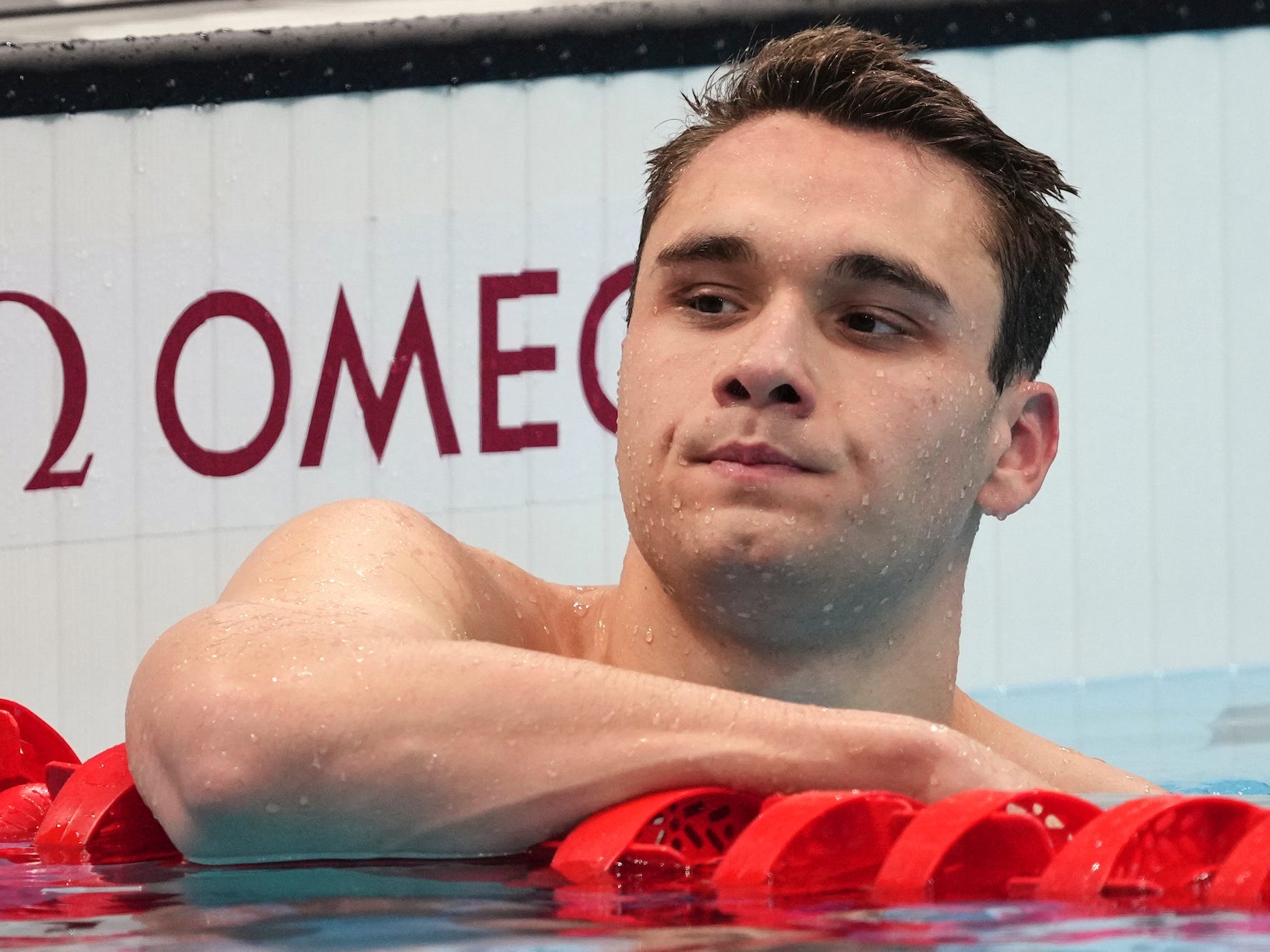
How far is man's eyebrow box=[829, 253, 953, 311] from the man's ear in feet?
0.83

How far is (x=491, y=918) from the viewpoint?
1391 millimetres

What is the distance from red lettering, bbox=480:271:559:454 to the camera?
4.89 metres

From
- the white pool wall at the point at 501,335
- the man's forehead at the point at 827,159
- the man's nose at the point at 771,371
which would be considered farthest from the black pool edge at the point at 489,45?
the man's nose at the point at 771,371

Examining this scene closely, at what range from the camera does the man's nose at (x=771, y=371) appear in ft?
6.22

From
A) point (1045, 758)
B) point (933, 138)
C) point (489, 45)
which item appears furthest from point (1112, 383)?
point (933, 138)

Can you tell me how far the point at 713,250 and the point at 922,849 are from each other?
2.93 ft

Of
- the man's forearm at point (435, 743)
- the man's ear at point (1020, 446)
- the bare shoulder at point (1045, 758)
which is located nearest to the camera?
the man's forearm at point (435, 743)

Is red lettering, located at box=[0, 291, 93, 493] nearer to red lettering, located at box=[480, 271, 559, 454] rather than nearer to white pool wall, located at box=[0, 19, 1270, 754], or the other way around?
white pool wall, located at box=[0, 19, 1270, 754]

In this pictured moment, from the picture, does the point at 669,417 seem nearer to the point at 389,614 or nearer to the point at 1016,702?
the point at 389,614

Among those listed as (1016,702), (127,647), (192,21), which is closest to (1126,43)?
(1016,702)

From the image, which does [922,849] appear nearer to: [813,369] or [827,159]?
[813,369]

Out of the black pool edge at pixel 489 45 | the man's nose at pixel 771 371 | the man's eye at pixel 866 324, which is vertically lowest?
the man's nose at pixel 771 371

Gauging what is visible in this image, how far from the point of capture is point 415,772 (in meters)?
1.61

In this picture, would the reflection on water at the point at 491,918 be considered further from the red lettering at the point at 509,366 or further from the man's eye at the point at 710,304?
the red lettering at the point at 509,366
